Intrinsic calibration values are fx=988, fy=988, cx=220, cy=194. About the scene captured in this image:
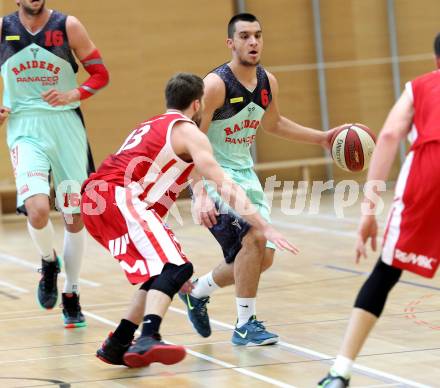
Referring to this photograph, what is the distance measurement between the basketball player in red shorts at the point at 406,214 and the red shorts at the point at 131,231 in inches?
44.7

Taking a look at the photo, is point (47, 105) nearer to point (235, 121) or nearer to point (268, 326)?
point (235, 121)

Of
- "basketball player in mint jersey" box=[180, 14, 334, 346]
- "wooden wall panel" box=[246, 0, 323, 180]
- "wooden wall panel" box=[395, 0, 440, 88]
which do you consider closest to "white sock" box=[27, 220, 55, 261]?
"basketball player in mint jersey" box=[180, 14, 334, 346]

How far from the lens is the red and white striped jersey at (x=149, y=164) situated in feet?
16.0

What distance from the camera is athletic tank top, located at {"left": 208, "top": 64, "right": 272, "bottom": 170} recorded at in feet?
19.1

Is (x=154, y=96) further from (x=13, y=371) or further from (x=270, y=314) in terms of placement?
(x=13, y=371)

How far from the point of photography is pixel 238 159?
591cm

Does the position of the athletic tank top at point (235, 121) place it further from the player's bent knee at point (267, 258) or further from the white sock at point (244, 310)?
the white sock at point (244, 310)

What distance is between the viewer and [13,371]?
5.07 m

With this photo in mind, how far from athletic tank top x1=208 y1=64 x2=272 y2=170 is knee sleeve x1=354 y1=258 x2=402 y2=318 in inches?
80.7

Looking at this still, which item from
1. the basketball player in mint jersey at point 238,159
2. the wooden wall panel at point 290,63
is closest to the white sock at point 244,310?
the basketball player in mint jersey at point 238,159

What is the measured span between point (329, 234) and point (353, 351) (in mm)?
6906

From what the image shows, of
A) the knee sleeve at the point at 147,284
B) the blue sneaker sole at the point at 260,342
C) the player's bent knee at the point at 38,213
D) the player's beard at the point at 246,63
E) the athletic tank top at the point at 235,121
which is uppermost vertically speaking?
the player's beard at the point at 246,63

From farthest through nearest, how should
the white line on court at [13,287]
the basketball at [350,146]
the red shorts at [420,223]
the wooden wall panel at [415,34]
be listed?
the wooden wall panel at [415,34]
the white line on court at [13,287]
the basketball at [350,146]
the red shorts at [420,223]

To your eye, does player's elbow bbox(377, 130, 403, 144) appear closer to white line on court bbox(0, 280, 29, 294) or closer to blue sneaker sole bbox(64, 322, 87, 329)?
blue sneaker sole bbox(64, 322, 87, 329)
